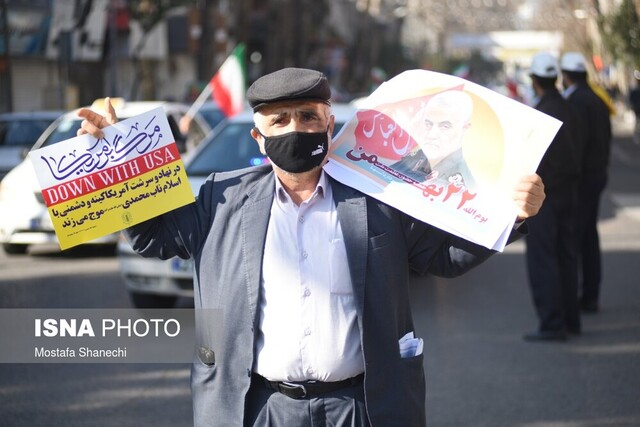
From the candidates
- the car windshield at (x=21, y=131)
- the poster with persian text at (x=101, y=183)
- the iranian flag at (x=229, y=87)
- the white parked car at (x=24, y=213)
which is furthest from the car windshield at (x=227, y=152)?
the car windshield at (x=21, y=131)

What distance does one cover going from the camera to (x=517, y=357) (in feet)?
25.6

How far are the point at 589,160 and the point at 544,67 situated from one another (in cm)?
143

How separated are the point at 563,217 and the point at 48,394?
381 cm

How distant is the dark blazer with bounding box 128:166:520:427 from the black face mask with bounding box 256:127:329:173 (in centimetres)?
10

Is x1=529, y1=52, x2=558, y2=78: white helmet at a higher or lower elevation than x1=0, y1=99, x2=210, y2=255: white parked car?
higher

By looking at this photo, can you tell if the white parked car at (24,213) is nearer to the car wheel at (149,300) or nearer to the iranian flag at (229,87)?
the car wheel at (149,300)

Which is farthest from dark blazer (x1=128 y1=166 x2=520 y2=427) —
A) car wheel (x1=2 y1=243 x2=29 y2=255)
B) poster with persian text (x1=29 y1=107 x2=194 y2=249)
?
car wheel (x1=2 y1=243 x2=29 y2=255)

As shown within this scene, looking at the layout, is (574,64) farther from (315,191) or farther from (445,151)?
(315,191)

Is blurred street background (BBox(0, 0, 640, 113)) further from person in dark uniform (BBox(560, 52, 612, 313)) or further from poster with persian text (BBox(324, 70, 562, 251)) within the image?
poster with persian text (BBox(324, 70, 562, 251))

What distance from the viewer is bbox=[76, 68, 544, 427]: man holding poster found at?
333cm

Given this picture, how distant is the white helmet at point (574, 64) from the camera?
9.23 meters

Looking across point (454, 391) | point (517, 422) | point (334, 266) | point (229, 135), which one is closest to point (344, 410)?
point (334, 266)

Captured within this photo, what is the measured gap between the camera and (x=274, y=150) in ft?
11.3

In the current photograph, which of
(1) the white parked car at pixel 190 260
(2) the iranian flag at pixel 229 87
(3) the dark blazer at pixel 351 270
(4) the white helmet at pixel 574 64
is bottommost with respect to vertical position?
(2) the iranian flag at pixel 229 87
